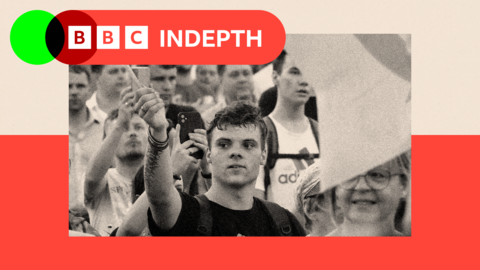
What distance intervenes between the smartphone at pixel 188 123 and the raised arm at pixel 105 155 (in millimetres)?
622

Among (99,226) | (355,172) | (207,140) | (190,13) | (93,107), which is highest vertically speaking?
(190,13)

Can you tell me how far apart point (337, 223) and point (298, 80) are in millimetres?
1782

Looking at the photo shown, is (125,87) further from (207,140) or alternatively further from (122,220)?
(122,220)

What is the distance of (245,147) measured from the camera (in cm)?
605

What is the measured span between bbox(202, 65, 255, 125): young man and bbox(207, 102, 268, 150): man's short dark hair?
0.07 m

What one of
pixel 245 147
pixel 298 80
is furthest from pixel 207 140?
pixel 298 80

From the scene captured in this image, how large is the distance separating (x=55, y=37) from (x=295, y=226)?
3683 millimetres

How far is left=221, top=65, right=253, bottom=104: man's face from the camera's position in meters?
6.20

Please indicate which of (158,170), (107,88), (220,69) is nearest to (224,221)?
(158,170)

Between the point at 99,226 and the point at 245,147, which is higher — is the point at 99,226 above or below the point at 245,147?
below

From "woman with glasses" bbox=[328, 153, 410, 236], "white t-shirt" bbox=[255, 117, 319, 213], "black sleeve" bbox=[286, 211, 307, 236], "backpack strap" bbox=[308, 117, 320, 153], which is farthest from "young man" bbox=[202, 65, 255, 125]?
"woman with glasses" bbox=[328, 153, 410, 236]

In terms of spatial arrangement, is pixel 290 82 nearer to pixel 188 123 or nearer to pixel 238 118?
pixel 238 118

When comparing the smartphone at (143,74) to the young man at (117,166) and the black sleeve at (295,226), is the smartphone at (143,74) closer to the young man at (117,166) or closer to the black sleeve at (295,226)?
the young man at (117,166)

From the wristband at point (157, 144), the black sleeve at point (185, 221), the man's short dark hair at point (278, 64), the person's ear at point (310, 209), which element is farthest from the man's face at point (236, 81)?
the person's ear at point (310, 209)
